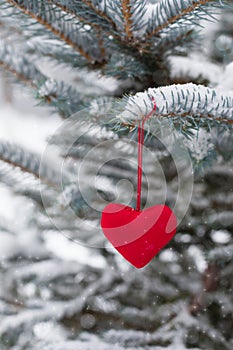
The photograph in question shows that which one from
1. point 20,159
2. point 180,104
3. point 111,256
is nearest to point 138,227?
point 180,104

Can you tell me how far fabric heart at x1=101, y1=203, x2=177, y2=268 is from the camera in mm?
404

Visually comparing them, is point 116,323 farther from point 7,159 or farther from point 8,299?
point 7,159

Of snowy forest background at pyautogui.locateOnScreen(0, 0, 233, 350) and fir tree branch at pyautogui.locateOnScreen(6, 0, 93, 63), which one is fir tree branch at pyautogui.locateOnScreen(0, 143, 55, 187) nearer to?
snowy forest background at pyautogui.locateOnScreen(0, 0, 233, 350)

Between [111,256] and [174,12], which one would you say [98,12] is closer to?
[174,12]

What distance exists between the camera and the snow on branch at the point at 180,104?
341 mm

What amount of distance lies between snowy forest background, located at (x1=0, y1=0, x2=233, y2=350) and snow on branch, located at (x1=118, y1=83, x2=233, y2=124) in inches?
6.6

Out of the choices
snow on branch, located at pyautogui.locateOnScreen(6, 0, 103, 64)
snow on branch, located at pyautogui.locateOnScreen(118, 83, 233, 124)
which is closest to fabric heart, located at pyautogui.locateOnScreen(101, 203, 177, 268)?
snow on branch, located at pyautogui.locateOnScreen(118, 83, 233, 124)

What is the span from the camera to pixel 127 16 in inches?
16.3

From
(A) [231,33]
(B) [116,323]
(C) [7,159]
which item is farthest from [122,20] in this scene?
(B) [116,323]

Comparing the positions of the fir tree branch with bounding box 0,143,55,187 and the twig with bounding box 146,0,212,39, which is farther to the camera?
the fir tree branch with bounding box 0,143,55,187

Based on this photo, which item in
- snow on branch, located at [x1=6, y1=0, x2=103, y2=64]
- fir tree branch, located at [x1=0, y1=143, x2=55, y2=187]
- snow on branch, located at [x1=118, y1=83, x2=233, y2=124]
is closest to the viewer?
snow on branch, located at [x1=118, y1=83, x2=233, y2=124]

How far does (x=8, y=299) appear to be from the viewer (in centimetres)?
92

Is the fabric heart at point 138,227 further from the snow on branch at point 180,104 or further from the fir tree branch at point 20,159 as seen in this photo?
the fir tree branch at point 20,159

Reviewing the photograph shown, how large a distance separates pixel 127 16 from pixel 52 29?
11cm
